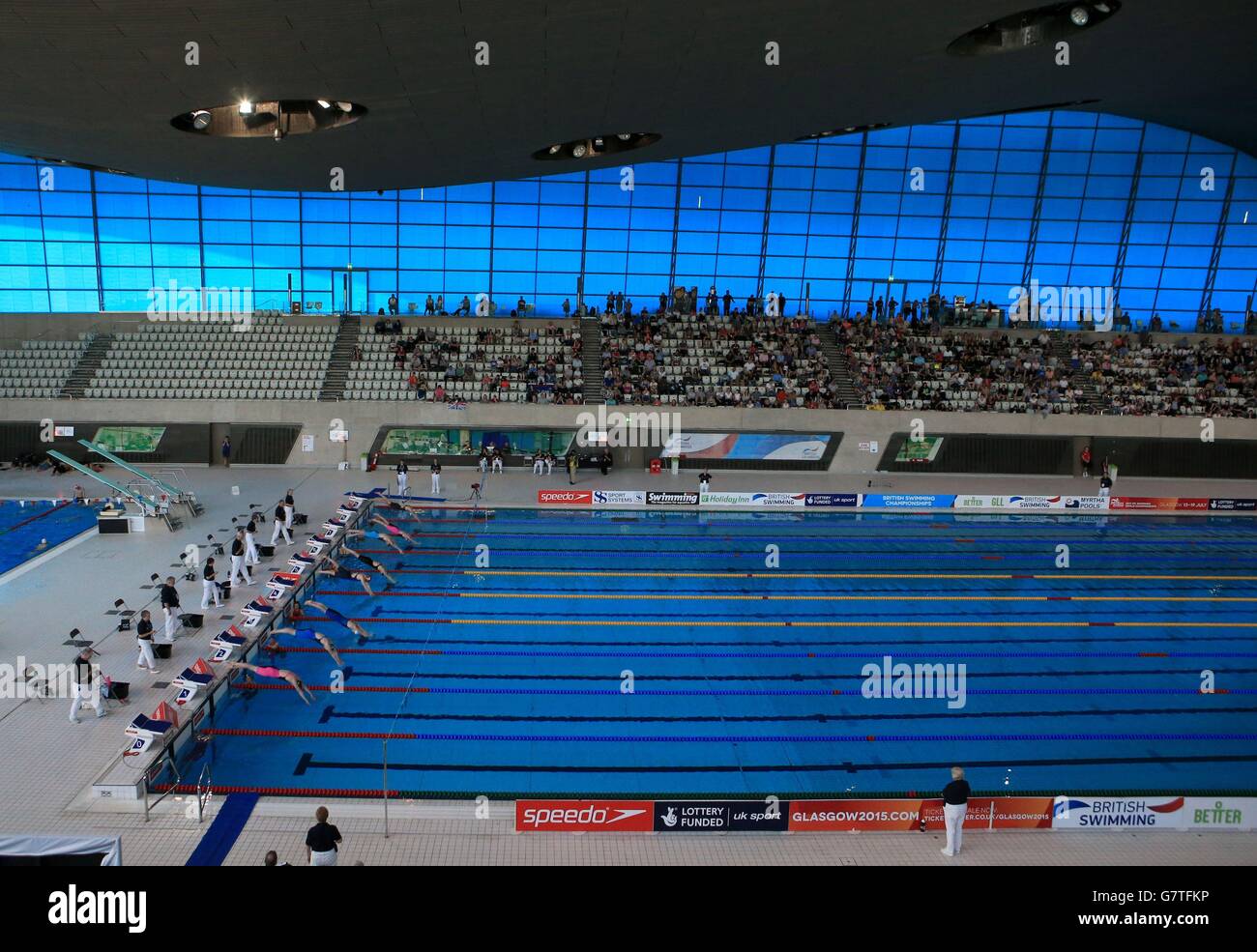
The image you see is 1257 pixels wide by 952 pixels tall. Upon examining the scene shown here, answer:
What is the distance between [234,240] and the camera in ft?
104

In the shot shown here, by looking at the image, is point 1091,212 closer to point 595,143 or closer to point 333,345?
point 595,143

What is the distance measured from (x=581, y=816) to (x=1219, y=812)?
6.82 m

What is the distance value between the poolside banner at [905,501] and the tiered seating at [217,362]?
1796 centimetres

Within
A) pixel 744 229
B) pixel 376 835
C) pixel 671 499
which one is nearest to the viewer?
pixel 376 835

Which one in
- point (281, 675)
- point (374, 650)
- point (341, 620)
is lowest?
point (374, 650)

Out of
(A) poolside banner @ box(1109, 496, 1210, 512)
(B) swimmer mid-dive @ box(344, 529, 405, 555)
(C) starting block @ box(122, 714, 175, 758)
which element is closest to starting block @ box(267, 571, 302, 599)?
(B) swimmer mid-dive @ box(344, 529, 405, 555)

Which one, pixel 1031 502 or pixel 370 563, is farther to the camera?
pixel 1031 502

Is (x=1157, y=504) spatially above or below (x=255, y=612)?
above

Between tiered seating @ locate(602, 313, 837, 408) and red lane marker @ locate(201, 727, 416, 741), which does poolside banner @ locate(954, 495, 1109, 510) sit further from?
red lane marker @ locate(201, 727, 416, 741)

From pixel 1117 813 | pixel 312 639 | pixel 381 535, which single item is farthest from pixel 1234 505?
pixel 312 639

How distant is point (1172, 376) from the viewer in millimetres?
32469

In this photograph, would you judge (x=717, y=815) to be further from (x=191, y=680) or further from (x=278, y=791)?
(x=191, y=680)

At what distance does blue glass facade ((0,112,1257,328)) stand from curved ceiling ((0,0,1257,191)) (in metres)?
6.63

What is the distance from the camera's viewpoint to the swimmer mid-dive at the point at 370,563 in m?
17.0
